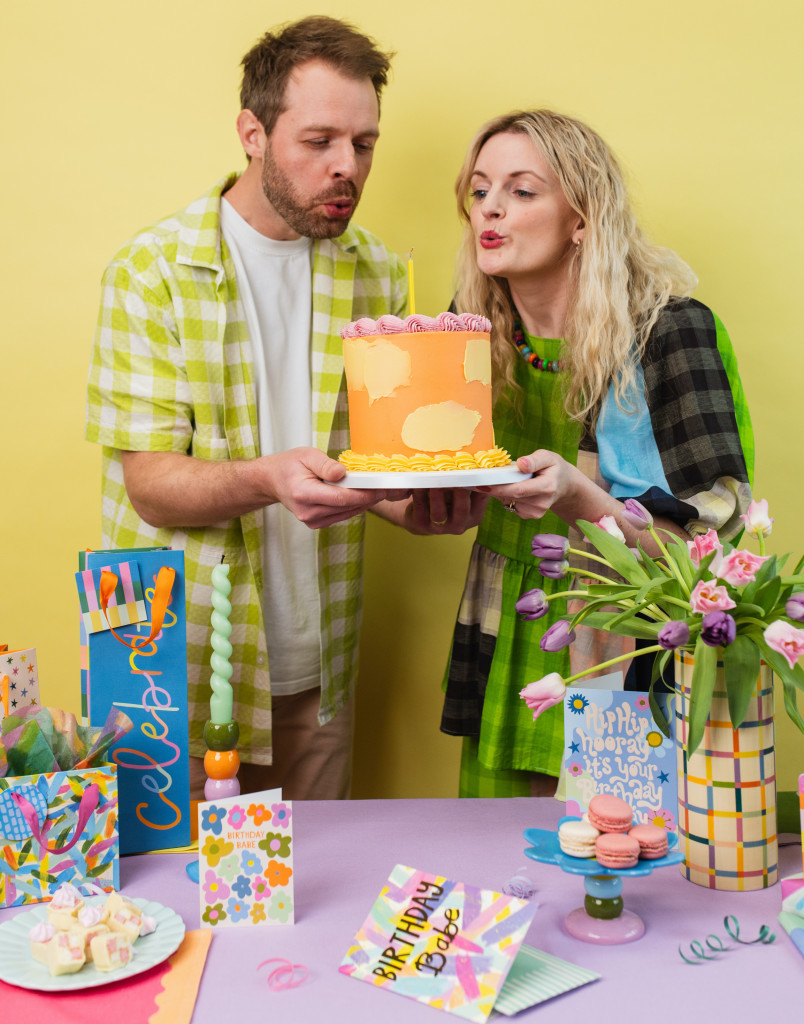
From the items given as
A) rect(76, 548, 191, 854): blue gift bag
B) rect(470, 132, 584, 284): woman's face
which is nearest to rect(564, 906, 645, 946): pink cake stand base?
rect(76, 548, 191, 854): blue gift bag

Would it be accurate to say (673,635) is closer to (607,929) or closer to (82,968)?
(607,929)

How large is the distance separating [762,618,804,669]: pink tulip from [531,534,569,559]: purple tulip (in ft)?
0.88

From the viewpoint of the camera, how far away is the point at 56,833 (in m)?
1.11

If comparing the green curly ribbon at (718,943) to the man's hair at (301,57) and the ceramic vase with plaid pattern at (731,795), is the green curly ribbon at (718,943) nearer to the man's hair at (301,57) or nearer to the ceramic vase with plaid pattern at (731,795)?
the ceramic vase with plaid pattern at (731,795)

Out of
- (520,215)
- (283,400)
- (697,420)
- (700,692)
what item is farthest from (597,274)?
(700,692)

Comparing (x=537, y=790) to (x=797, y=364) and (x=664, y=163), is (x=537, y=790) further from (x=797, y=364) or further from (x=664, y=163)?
(x=664, y=163)

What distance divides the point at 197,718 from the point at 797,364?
4.78ft

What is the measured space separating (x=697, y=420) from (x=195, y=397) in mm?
932

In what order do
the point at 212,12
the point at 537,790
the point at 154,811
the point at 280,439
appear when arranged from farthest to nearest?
the point at 212,12 < the point at 280,439 < the point at 537,790 < the point at 154,811

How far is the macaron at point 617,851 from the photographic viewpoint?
0.99 m

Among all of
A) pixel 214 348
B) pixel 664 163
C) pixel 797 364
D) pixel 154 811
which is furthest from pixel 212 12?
pixel 154 811

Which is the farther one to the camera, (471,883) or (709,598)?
(471,883)

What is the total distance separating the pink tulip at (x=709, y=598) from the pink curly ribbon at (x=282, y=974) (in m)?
0.56

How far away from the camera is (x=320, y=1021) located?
0.90 m
